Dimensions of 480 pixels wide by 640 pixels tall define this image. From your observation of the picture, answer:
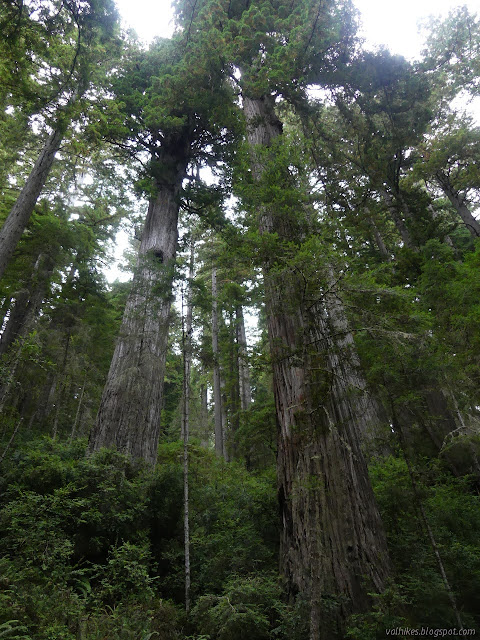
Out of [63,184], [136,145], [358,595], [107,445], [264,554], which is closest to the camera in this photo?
[358,595]

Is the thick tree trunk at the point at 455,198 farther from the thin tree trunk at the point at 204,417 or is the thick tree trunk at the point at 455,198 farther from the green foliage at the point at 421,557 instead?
the thin tree trunk at the point at 204,417

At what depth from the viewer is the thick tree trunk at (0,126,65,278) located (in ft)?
23.6

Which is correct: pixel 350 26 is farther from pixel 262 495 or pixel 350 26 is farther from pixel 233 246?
A: pixel 262 495

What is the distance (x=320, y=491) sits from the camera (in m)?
3.49

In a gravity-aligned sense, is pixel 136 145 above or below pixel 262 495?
above

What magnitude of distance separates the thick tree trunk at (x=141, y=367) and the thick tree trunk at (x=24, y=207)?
2.56 m

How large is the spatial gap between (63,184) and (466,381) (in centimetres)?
1471

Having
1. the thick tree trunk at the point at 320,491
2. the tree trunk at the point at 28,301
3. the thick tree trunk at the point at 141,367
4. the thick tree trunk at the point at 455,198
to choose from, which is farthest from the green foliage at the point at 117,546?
the thick tree trunk at the point at 455,198

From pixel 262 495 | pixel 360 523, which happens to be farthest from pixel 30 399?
pixel 360 523

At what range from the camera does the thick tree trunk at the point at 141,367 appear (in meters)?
6.06

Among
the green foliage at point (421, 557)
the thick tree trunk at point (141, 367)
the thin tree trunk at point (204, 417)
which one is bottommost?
the green foliage at point (421, 557)

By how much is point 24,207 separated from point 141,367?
462 centimetres

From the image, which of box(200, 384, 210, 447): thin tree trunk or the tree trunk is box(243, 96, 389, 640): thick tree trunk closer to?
the tree trunk

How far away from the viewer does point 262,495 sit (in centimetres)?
483
